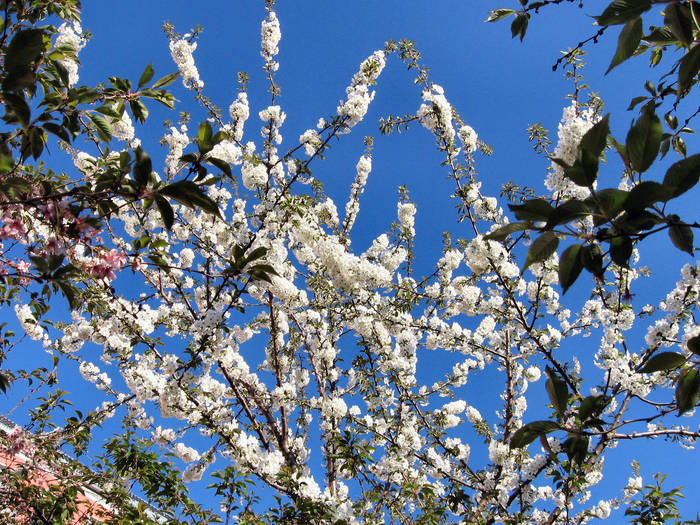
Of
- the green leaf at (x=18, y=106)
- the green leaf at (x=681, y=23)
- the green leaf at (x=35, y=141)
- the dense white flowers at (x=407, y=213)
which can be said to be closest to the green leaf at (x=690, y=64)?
the green leaf at (x=681, y=23)

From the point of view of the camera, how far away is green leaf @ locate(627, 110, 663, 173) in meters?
0.76

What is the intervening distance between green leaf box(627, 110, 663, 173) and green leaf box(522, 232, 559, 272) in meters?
0.19

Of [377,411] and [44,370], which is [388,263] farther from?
[44,370]

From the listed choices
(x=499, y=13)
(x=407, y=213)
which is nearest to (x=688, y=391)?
(x=499, y=13)

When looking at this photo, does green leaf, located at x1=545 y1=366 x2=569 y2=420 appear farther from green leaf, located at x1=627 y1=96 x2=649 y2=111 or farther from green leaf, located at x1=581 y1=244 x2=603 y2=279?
green leaf, located at x1=627 y1=96 x2=649 y2=111

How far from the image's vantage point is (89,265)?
161 centimetres

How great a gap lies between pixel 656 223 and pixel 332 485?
601cm

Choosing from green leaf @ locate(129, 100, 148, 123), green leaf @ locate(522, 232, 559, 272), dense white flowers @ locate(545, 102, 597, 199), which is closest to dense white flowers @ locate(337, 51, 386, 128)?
dense white flowers @ locate(545, 102, 597, 199)

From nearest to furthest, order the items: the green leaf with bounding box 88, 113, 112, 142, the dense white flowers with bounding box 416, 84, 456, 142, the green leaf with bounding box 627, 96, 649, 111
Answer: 1. the green leaf with bounding box 627, 96, 649, 111
2. the green leaf with bounding box 88, 113, 112, 142
3. the dense white flowers with bounding box 416, 84, 456, 142

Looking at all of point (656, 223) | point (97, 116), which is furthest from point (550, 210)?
point (97, 116)

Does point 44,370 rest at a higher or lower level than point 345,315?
lower

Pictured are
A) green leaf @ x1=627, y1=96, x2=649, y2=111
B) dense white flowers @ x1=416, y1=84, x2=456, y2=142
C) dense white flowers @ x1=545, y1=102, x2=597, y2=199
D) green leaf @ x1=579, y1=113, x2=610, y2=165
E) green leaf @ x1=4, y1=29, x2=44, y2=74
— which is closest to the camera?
green leaf @ x1=579, y1=113, x2=610, y2=165

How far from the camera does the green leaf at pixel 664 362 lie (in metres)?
0.88

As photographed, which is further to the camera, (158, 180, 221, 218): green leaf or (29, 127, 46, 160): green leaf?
(29, 127, 46, 160): green leaf
